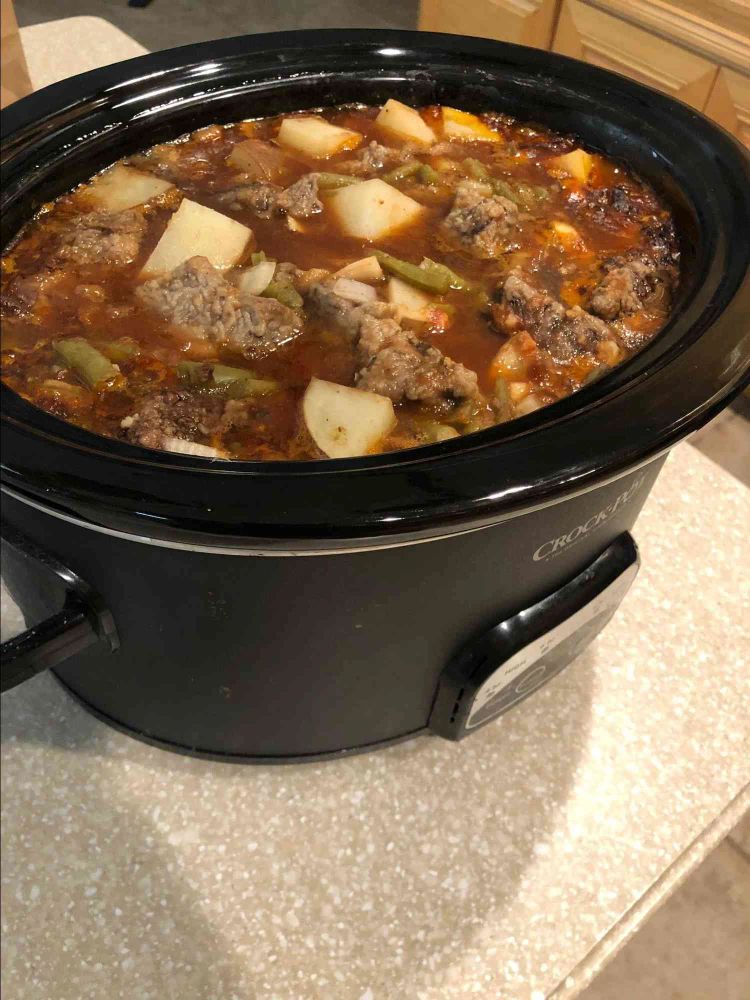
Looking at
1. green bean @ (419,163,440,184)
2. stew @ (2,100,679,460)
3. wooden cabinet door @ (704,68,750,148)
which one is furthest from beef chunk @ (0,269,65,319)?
wooden cabinet door @ (704,68,750,148)

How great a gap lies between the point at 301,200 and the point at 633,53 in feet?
1.22

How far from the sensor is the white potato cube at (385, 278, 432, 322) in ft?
2.71

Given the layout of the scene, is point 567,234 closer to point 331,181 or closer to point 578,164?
point 578,164

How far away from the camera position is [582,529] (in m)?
0.76

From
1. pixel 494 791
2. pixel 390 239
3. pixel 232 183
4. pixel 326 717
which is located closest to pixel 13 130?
pixel 232 183

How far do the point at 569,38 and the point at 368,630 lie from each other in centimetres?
68

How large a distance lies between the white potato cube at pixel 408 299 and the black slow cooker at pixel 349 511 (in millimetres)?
237

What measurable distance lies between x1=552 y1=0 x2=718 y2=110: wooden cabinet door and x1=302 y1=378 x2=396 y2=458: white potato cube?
1.53ft

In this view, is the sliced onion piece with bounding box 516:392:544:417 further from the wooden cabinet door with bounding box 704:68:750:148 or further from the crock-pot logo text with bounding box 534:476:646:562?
the wooden cabinet door with bounding box 704:68:750:148

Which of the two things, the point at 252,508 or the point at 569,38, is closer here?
the point at 252,508

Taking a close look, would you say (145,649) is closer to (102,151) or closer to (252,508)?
(252,508)

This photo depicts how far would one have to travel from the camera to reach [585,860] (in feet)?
3.15

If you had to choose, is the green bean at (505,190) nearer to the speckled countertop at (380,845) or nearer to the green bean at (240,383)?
the green bean at (240,383)

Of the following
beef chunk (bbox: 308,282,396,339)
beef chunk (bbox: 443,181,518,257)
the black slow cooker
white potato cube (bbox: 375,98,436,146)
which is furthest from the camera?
white potato cube (bbox: 375,98,436,146)
